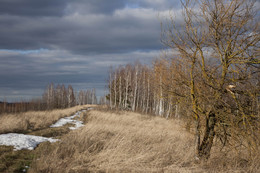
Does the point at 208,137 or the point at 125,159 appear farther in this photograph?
the point at 208,137

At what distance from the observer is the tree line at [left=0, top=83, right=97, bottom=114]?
41688 millimetres

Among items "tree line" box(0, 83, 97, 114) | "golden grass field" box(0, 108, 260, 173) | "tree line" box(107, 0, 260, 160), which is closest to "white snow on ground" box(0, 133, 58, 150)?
"golden grass field" box(0, 108, 260, 173)

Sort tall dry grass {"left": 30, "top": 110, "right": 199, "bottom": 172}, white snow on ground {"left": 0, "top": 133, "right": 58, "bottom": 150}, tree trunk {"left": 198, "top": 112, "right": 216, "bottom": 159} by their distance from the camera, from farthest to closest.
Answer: white snow on ground {"left": 0, "top": 133, "right": 58, "bottom": 150}, tree trunk {"left": 198, "top": 112, "right": 216, "bottom": 159}, tall dry grass {"left": 30, "top": 110, "right": 199, "bottom": 172}

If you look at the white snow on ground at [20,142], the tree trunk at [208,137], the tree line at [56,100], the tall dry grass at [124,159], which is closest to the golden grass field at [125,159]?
the tall dry grass at [124,159]

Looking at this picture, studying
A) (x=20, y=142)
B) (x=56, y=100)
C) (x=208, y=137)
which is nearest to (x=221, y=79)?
(x=208, y=137)

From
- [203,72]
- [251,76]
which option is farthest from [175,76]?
[251,76]

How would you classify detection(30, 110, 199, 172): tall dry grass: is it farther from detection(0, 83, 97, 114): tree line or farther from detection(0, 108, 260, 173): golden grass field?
detection(0, 83, 97, 114): tree line

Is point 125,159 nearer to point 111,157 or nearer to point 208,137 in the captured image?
point 111,157

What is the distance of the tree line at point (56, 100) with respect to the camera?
137 ft

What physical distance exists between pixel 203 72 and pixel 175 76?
2.97 feet

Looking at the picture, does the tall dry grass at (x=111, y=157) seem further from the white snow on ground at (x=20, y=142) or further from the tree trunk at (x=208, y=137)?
the white snow on ground at (x=20, y=142)

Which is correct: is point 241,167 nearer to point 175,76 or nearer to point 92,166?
point 175,76

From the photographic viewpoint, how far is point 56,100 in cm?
6525

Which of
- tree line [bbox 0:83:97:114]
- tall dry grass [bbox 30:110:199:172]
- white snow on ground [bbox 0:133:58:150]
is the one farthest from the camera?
tree line [bbox 0:83:97:114]
